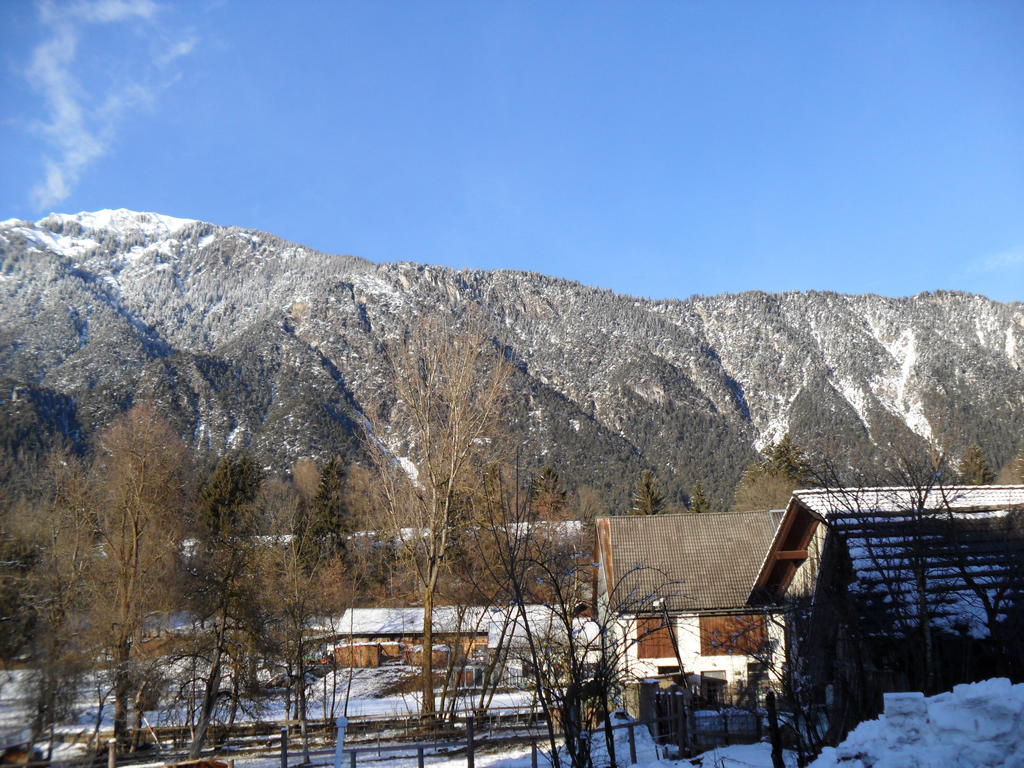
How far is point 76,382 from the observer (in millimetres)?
147750

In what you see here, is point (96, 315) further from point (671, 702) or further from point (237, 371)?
point (671, 702)

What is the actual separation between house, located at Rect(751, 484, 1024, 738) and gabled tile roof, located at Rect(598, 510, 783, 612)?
13.9 meters

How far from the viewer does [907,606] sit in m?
10.5

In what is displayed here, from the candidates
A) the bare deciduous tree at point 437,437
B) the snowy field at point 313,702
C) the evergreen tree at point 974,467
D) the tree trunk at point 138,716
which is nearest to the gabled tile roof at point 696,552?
the snowy field at point 313,702

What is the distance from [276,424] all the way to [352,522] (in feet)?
255

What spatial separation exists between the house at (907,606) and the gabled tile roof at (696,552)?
13.9 m

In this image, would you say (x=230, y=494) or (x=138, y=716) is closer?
(x=138, y=716)

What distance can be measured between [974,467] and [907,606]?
179 feet

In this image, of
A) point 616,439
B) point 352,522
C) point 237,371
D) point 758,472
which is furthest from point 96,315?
point 758,472

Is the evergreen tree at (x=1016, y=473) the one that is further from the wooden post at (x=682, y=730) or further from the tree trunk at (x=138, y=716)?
the tree trunk at (x=138, y=716)

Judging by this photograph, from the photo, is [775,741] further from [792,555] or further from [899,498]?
[792,555]

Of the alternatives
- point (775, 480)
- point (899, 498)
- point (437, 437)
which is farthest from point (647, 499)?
point (899, 498)

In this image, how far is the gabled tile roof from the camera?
2802 centimetres

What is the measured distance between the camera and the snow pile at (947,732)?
495cm
